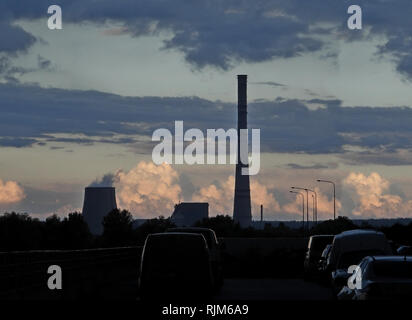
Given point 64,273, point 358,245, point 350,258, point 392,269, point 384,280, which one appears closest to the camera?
point 384,280

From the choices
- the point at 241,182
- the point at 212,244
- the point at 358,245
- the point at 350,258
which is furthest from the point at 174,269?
the point at 241,182

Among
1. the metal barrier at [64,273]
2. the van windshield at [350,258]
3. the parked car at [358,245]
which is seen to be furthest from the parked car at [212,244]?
the van windshield at [350,258]

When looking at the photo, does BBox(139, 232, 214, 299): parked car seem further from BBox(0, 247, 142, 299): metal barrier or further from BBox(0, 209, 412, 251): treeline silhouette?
BBox(0, 209, 412, 251): treeline silhouette

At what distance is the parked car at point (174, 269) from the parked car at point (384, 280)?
471 cm

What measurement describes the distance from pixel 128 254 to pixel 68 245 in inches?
4326

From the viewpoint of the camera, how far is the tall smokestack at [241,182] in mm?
168000

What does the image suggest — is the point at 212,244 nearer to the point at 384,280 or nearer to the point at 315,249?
the point at 315,249

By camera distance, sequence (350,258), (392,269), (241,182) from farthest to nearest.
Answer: (241,182), (350,258), (392,269)

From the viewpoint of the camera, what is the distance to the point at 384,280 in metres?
17.2

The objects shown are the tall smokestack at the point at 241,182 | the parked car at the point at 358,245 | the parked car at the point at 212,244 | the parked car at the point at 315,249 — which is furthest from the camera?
the tall smokestack at the point at 241,182

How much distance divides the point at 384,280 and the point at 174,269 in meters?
6.55

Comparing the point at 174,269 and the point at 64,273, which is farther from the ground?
the point at 174,269

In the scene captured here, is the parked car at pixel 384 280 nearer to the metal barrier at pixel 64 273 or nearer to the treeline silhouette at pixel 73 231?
the metal barrier at pixel 64 273
